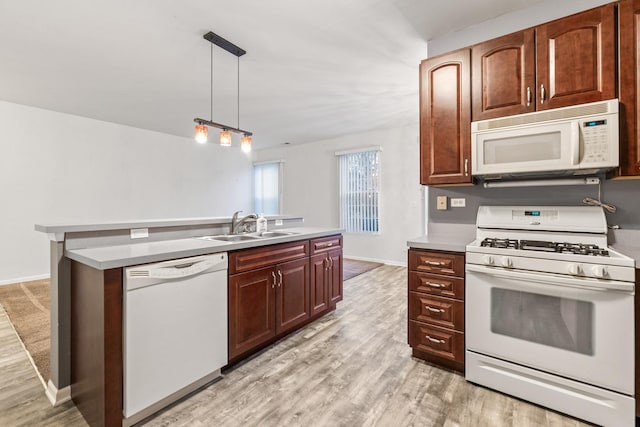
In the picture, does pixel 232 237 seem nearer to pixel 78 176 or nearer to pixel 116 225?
pixel 116 225

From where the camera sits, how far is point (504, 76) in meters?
2.09

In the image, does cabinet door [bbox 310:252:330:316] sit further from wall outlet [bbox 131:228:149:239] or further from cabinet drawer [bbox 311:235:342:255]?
wall outlet [bbox 131:228:149:239]

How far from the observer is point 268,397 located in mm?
1822

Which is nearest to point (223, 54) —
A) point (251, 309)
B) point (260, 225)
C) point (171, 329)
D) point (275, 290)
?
point (260, 225)

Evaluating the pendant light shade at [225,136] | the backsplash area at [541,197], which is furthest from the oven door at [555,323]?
the pendant light shade at [225,136]

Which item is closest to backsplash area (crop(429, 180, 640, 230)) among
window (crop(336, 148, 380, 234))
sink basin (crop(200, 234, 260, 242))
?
sink basin (crop(200, 234, 260, 242))

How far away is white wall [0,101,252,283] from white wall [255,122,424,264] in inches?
84.0

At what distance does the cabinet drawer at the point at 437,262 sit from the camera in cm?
203

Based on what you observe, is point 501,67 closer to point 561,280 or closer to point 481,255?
point 481,255

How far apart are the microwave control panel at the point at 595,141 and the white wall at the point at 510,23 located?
3.32ft

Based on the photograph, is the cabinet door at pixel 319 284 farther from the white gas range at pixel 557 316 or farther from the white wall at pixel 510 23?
the white wall at pixel 510 23

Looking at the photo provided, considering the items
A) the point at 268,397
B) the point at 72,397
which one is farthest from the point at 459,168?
the point at 72,397

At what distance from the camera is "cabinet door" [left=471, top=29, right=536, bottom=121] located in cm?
200

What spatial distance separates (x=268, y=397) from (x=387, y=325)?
1.47 meters
